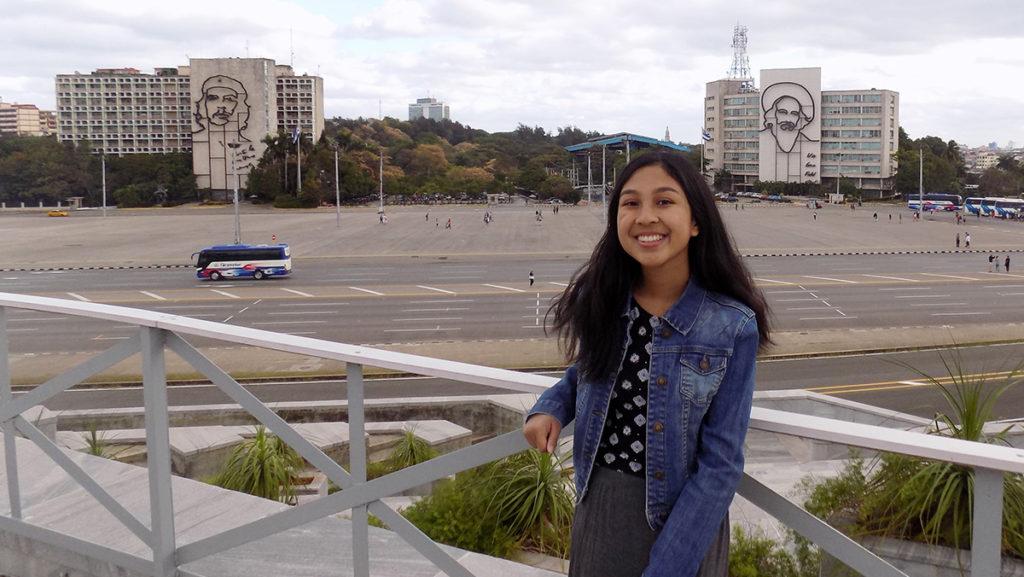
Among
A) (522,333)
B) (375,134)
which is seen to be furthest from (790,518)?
(375,134)

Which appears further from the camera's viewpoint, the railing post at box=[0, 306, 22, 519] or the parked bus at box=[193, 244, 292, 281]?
the parked bus at box=[193, 244, 292, 281]

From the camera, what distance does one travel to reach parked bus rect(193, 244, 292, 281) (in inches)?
1353

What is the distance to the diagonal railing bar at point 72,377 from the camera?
3113 millimetres

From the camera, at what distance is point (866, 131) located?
400ft

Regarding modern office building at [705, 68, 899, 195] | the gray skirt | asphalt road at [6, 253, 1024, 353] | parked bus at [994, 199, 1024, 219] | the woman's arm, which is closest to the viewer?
the woman's arm

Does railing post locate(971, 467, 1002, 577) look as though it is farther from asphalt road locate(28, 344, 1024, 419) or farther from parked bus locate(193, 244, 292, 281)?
parked bus locate(193, 244, 292, 281)

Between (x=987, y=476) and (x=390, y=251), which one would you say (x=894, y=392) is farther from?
(x=390, y=251)

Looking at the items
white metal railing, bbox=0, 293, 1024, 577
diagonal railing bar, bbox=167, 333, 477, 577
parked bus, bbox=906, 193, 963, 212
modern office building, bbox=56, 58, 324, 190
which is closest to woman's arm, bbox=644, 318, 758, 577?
white metal railing, bbox=0, 293, 1024, 577

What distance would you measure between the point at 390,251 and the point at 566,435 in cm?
4484

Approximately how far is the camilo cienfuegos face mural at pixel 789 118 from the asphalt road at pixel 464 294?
82.5m

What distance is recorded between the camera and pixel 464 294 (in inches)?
1180

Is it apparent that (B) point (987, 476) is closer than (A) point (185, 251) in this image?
Yes

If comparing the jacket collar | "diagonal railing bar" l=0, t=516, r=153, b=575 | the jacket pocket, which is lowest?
"diagonal railing bar" l=0, t=516, r=153, b=575

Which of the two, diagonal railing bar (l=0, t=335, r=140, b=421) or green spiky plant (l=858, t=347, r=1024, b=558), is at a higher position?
diagonal railing bar (l=0, t=335, r=140, b=421)
